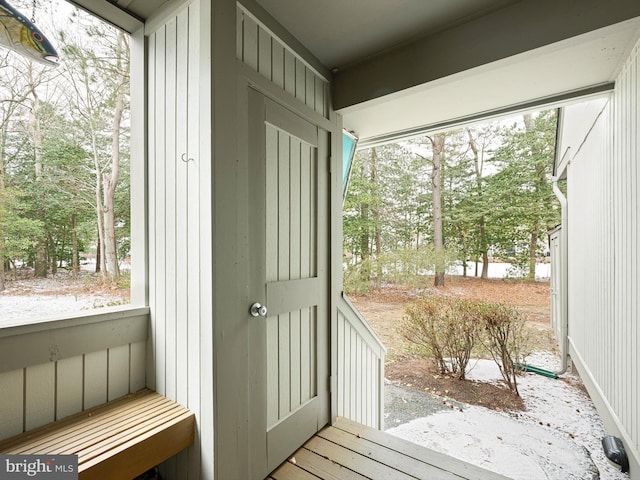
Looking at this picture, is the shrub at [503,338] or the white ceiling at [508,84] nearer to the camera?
the white ceiling at [508,84]

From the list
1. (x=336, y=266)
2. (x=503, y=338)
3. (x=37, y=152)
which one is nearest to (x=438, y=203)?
(x=503, y=338)

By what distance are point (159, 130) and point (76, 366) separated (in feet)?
3.65

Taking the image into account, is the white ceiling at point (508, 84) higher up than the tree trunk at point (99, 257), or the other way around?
the white ceiling at point (508, 84)

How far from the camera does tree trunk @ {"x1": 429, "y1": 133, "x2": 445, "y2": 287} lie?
6.48 metres

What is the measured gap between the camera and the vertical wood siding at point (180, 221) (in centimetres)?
130

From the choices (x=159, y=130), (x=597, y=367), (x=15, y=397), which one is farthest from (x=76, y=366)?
(x=597, y=367)

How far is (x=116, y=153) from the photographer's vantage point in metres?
1.55

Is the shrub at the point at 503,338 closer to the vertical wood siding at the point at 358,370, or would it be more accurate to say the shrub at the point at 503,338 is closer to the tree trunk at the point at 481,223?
the vertical wood siding at the point at 358,370

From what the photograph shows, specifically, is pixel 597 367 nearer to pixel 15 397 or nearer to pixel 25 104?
pixel 15 397

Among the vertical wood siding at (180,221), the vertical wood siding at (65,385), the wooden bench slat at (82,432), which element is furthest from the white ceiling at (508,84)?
the wooden bench slat at (82,432)

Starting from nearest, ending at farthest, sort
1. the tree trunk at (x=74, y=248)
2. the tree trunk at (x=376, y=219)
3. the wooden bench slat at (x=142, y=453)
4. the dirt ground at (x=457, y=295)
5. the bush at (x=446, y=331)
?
the wooden bench slat at (x=142, y=453), the tree trunk at (x=74, y=248), the dirt ground at (x=457, y=295), the bush at (x=446, y=331), the tree trunk at (x=376, y=219)

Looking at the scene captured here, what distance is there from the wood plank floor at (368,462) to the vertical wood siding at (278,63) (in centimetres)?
208

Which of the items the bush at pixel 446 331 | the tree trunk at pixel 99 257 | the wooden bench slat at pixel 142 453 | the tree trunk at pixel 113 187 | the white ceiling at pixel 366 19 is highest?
the white ceiling at pixel 366 19

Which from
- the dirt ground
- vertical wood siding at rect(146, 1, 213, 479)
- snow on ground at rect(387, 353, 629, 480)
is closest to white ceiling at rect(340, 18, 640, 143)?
vertical wood siding at rect(146, 1, 213, 479)
